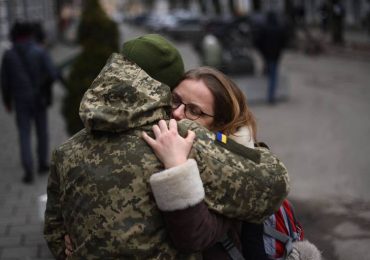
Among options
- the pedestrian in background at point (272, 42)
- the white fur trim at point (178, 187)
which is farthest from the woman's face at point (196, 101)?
the pedestrian in background at point (272, 42)

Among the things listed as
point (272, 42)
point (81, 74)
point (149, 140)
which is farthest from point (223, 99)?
point (272, 42)

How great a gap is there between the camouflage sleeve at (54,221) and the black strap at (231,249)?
572mm

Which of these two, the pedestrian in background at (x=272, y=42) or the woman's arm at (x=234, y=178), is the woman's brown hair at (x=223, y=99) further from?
the pedestrian in background at (x=272, y=42)

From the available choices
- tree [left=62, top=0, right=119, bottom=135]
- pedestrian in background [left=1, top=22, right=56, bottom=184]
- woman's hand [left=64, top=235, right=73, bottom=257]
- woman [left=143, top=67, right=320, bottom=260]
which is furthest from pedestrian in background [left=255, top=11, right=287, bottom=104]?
woman's hand [left=64, top=235, right=73, bottom=257]

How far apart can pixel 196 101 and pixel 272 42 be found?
Result: 34.7 ft

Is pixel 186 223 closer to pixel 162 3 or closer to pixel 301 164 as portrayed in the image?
pixel 301 164

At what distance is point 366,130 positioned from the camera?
9.20 meters

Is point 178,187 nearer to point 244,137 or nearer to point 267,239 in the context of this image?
point 244,137

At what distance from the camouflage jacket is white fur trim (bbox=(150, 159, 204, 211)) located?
0.04 m

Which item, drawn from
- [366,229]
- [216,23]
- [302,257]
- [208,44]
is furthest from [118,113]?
[216,23]

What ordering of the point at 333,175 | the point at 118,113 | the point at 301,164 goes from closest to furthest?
the point at 118,113 → the point at 333,175 → the point at 301,164

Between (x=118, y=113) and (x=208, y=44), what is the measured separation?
437 inches

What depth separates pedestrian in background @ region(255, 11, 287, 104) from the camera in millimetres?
12375

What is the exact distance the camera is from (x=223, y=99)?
2.08 meters
